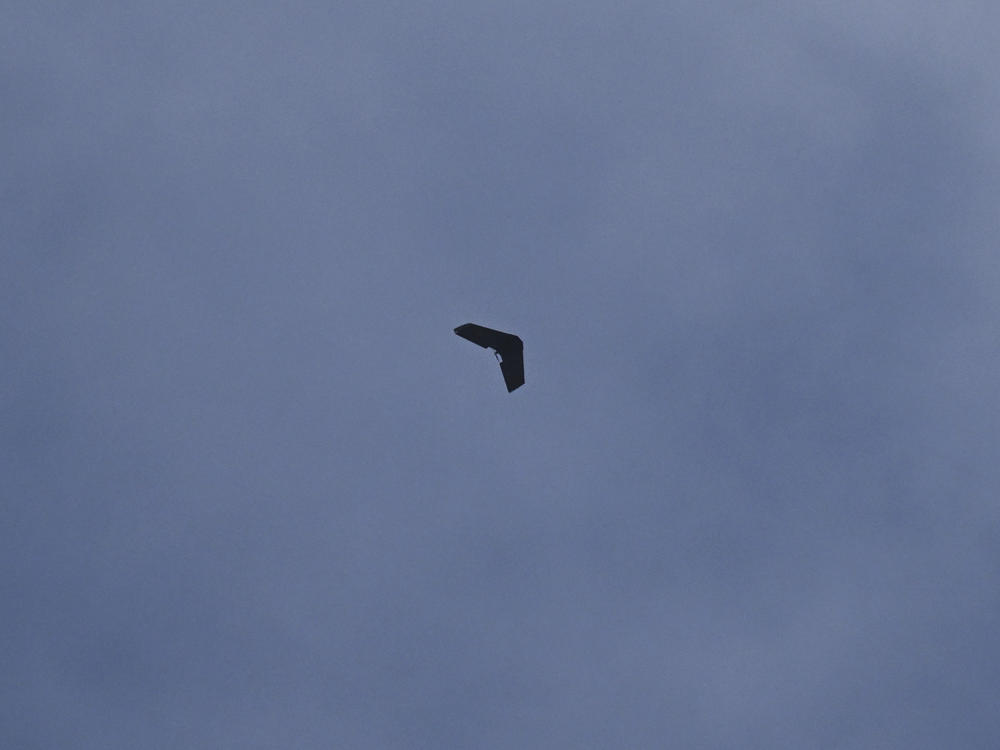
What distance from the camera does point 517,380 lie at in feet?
319

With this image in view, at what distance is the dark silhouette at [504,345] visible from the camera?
92.9 m

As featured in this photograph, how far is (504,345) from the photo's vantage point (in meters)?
95.2

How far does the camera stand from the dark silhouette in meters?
92.9

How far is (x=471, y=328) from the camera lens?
303ft

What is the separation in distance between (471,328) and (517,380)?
7.25 metres
